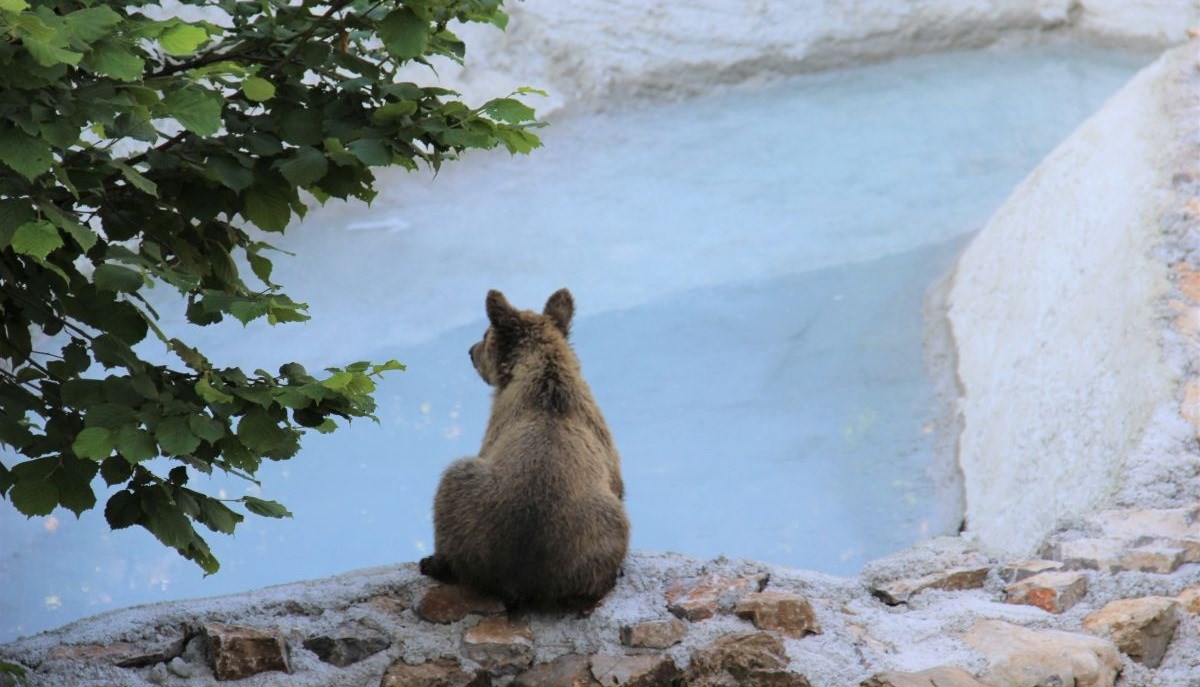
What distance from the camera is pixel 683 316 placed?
9820 millimetres

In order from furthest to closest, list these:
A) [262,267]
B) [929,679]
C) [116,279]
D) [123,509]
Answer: [929,679] < [262,267] < [123,509] < [116,279]

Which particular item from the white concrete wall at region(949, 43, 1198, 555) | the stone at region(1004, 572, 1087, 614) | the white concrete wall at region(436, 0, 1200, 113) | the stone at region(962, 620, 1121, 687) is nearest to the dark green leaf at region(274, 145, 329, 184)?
the stone at region(962, 620, 1121, 687)

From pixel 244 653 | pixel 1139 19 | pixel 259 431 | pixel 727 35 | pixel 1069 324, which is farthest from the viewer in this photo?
pixel 1139 19

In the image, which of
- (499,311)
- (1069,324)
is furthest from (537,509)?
(1069,324)

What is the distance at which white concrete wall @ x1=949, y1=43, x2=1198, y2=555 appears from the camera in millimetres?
5570

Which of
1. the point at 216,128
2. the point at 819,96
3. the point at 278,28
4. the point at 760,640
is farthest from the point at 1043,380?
the point at 819,96

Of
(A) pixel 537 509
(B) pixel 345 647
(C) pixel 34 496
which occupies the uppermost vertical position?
(C) pixel 34 496

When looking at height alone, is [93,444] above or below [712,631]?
above

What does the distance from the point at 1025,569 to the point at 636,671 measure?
148 centimetres

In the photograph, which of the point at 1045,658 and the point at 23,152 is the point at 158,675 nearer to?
the point at 23,152

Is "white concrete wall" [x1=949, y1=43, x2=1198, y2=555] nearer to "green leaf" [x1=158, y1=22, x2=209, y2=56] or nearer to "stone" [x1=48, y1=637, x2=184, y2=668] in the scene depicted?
"stone" [x1=48, y1=637, x2=184, y2=668]

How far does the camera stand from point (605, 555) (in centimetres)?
418

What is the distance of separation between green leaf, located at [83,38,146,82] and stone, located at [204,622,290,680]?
1.92 metres

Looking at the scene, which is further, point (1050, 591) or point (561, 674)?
point (1050, 591)
